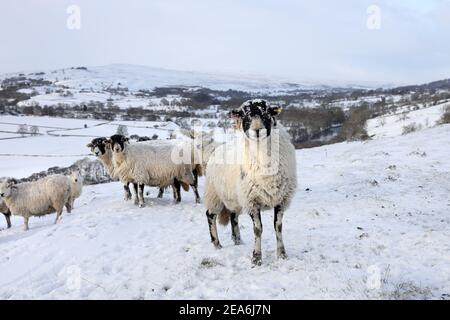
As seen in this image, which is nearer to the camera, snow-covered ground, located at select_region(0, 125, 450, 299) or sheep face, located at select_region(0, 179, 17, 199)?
snow-covered ground, located at select_region(0, 125, 450, 299)

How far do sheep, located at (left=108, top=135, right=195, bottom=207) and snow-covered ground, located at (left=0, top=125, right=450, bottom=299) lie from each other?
0.83 m

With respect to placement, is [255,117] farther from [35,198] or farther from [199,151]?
[35,198]

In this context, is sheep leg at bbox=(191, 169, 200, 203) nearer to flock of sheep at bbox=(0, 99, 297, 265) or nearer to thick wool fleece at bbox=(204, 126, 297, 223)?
flock of sheep at bbox=(0, 99, 297, 265)

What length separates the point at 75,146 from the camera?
85438 millimetres

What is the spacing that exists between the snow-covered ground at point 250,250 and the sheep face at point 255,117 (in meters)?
2.43

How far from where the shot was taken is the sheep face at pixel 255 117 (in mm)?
6758

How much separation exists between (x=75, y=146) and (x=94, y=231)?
80.5 meters

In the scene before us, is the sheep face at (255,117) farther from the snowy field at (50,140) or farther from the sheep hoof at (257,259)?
the snowy field at (50,140)

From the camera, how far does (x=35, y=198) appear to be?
1564cm

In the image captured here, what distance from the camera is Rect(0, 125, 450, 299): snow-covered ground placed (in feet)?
20.4

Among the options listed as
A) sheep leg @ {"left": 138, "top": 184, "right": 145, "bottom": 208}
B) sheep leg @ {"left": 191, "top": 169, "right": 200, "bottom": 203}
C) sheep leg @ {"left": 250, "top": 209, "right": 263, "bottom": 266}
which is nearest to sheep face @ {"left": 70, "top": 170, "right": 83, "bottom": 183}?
sheep leg @ {"left": 138, "top": 184, "right": 145, "bottom": 208}
